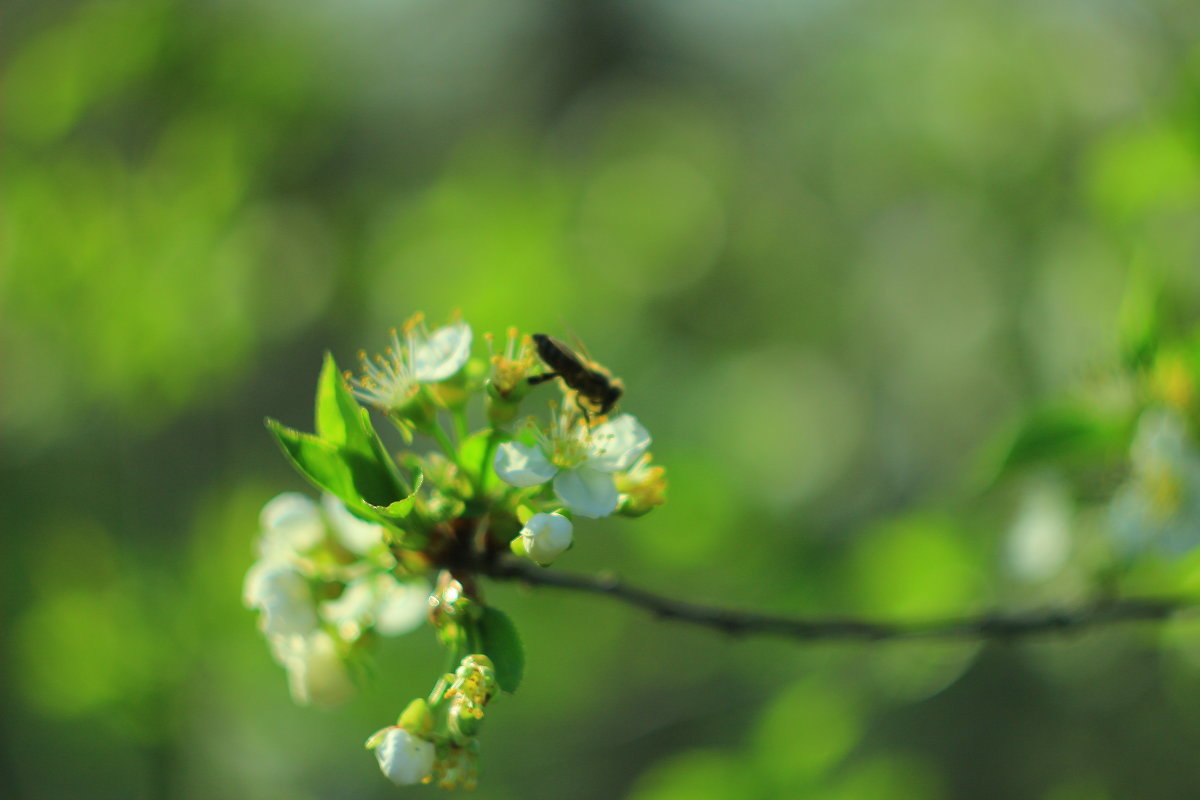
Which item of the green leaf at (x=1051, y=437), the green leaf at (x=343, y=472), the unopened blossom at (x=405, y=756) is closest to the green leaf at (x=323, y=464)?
the green leaf at (x=343, y=472)

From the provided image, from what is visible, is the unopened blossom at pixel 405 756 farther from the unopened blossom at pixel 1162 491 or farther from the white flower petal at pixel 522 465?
the unopened blossom at pixel 1162 491

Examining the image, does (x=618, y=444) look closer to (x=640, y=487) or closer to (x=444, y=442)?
(x=640, y=487)

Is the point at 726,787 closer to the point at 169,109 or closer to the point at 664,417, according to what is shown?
the point at 664,417

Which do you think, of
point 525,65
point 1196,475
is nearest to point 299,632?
point 1196,475

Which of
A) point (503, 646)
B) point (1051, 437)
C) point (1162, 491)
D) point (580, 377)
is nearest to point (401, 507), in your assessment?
point (503, 646)

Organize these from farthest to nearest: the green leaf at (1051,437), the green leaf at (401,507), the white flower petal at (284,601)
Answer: the green leaf at (1051,437) → the white flower petal at (284,601) → the green leaf at (401,507)

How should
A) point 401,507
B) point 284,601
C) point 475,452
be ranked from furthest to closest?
point 284,601, point 475,452, point 401,507
